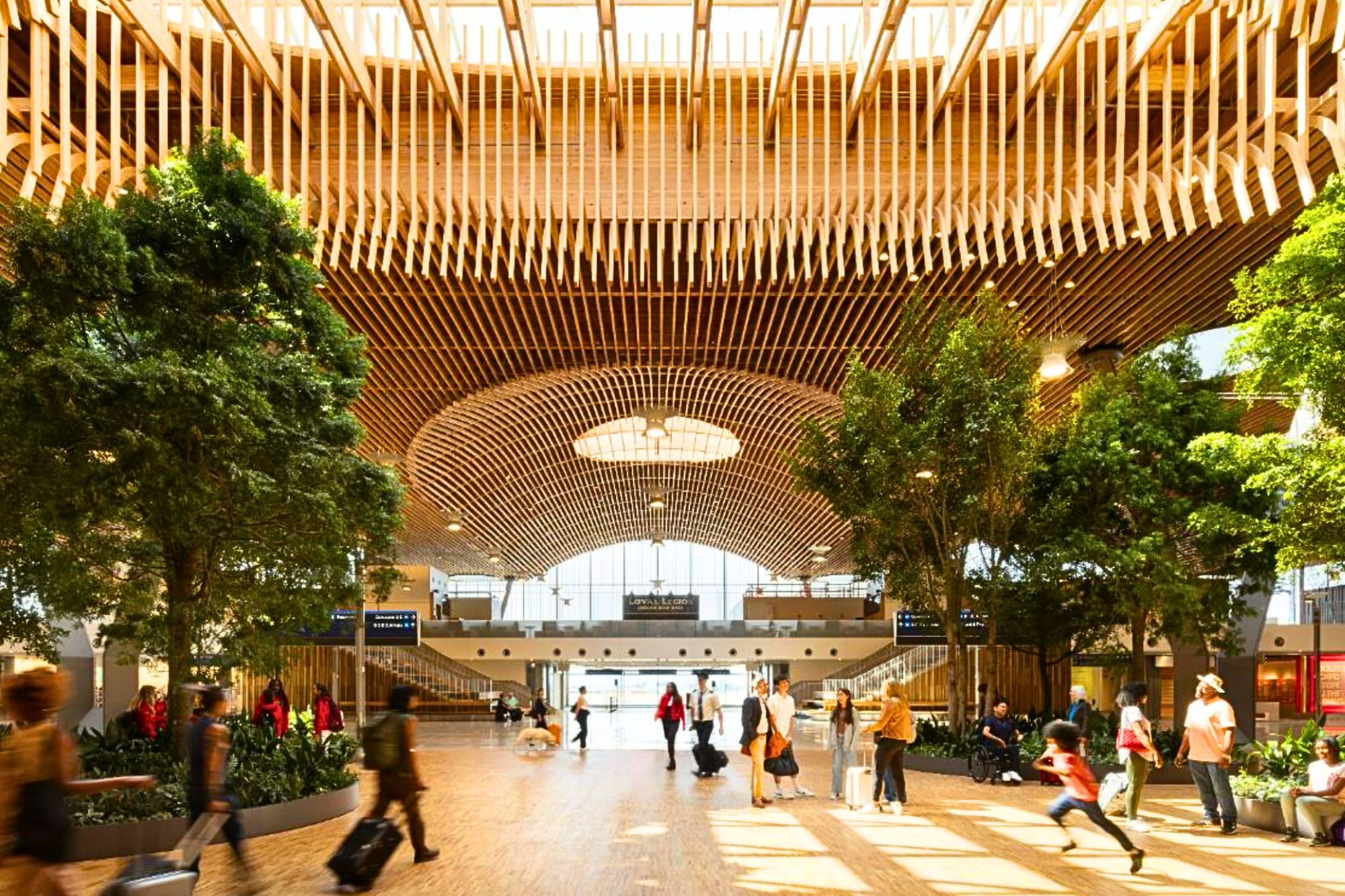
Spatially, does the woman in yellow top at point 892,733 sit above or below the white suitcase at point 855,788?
above

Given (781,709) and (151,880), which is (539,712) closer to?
(781,709)

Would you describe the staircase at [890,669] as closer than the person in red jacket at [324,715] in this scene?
No

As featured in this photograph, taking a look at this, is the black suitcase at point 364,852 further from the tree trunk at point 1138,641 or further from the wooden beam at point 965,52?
the tree trunk at point 1138,641

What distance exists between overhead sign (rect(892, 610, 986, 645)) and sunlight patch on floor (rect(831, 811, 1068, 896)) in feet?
33.4

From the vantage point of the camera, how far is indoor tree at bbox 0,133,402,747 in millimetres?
10492

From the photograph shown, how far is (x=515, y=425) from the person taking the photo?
31250mm

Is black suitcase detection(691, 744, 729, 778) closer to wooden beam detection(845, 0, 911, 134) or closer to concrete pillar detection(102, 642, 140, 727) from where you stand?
wooden beam detection(845, 0, 911, 134)

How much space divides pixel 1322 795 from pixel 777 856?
438cm

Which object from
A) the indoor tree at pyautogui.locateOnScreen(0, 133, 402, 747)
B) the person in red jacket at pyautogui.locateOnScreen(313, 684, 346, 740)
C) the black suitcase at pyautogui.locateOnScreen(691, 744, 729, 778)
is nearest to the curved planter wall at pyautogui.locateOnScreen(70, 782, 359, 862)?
the indoor tree at pyautogui.locateOnScreen(0, 133, 402, 747)

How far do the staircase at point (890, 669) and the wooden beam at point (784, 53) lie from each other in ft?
79.6

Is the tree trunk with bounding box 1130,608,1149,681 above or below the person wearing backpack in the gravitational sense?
above

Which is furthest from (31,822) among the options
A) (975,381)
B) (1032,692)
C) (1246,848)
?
(1032,692)

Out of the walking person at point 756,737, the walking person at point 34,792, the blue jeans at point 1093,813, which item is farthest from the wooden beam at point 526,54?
the blue jeans at point 1093,813

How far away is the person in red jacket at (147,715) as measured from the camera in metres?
15.7
